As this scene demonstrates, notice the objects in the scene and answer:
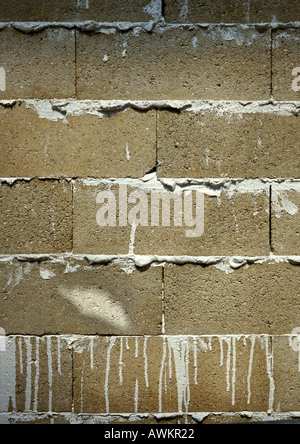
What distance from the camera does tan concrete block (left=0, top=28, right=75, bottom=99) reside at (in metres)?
1.62

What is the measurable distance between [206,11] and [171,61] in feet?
0.71

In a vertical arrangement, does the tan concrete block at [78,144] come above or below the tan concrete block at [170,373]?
above

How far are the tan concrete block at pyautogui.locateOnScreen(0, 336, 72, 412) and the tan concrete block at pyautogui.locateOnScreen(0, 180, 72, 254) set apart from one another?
34 centimetres

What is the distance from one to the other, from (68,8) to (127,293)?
1.05 meters

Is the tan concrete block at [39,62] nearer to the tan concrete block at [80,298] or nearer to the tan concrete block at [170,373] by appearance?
the tan concrete block at [80,298]

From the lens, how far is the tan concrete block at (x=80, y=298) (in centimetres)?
165

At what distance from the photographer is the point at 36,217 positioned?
1.65 m

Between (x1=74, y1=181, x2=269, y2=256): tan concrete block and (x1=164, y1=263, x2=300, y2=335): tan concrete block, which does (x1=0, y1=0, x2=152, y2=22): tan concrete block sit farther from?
(x1=164, y1=263, x2=300, y2=335): tan concrete block

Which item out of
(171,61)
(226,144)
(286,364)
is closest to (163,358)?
(286,364)

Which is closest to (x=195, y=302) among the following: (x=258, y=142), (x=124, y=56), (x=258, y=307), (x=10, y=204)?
(x=258, y=307)

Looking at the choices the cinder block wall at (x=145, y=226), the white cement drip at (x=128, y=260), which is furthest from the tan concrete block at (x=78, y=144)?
the white cement drip at (x=128, y=260)

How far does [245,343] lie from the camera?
166 cm

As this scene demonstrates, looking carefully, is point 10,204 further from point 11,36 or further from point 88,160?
point 11,36

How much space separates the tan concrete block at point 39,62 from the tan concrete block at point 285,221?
837mm
